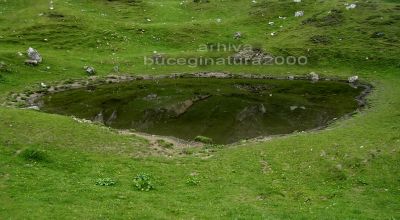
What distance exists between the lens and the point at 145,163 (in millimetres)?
32938

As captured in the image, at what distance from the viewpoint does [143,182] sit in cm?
2838

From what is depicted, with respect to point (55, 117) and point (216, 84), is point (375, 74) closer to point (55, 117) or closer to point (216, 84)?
point (216, 84)

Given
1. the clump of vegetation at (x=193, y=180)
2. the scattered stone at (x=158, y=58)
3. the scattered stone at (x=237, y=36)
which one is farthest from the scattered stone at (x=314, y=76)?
the clump of vegetation at (x=193, y=180)

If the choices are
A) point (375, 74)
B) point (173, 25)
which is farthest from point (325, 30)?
point (173, 25)

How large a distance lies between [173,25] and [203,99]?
3672cm

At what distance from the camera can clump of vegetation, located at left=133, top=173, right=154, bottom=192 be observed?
2784 centimetres

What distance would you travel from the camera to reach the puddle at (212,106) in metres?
46.9

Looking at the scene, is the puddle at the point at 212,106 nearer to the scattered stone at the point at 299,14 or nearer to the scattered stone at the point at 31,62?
the scattered stone at the point at 31,62

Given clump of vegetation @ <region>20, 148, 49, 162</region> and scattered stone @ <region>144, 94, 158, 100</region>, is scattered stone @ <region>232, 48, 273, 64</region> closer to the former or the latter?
scattered stone @ <region>144, 94, 158, 100</region>

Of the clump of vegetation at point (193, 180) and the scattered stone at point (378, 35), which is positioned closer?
the clump of vegetation at point (193, 180)

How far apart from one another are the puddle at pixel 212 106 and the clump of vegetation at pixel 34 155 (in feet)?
49.3

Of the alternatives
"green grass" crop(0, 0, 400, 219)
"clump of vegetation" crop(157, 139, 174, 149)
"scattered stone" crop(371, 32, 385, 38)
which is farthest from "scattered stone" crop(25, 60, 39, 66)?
"scattered stone" crop(371, 32, 385, 38)

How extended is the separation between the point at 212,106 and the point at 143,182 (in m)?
26.8

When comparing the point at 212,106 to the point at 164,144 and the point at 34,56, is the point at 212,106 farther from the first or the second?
the point at 34,56
